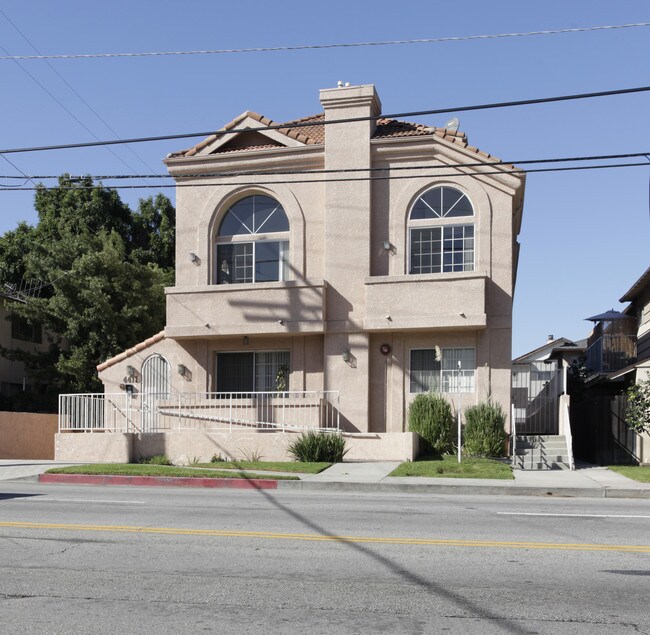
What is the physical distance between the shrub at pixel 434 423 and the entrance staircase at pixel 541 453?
1765mm

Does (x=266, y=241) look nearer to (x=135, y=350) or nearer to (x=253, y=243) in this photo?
(x=253, y=243)

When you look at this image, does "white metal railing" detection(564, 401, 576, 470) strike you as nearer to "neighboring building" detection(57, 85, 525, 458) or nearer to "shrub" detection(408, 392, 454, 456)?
"neighboring building" detection(57, 85, 525, 458)

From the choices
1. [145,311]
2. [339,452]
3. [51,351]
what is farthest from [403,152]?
[51,351]

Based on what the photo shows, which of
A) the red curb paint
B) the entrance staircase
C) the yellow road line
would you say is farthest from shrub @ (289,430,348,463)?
the yellow road line

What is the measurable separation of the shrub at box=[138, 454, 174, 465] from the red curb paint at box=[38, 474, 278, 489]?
131 inches

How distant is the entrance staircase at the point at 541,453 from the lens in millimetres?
20828

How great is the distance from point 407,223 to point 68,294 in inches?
527

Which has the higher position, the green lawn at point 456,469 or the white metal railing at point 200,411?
the white metal railing at point 200,411

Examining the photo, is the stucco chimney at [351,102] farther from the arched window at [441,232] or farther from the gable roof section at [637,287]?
the gable roof section at [637,287]

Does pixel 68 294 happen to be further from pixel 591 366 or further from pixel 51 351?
pixel 591 366

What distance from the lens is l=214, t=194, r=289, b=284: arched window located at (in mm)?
23859

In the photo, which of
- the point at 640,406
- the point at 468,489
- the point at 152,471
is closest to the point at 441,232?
the point at 640,406

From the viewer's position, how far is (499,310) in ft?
72.7

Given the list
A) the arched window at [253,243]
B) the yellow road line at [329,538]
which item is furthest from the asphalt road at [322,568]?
the arched window at [253,243]
